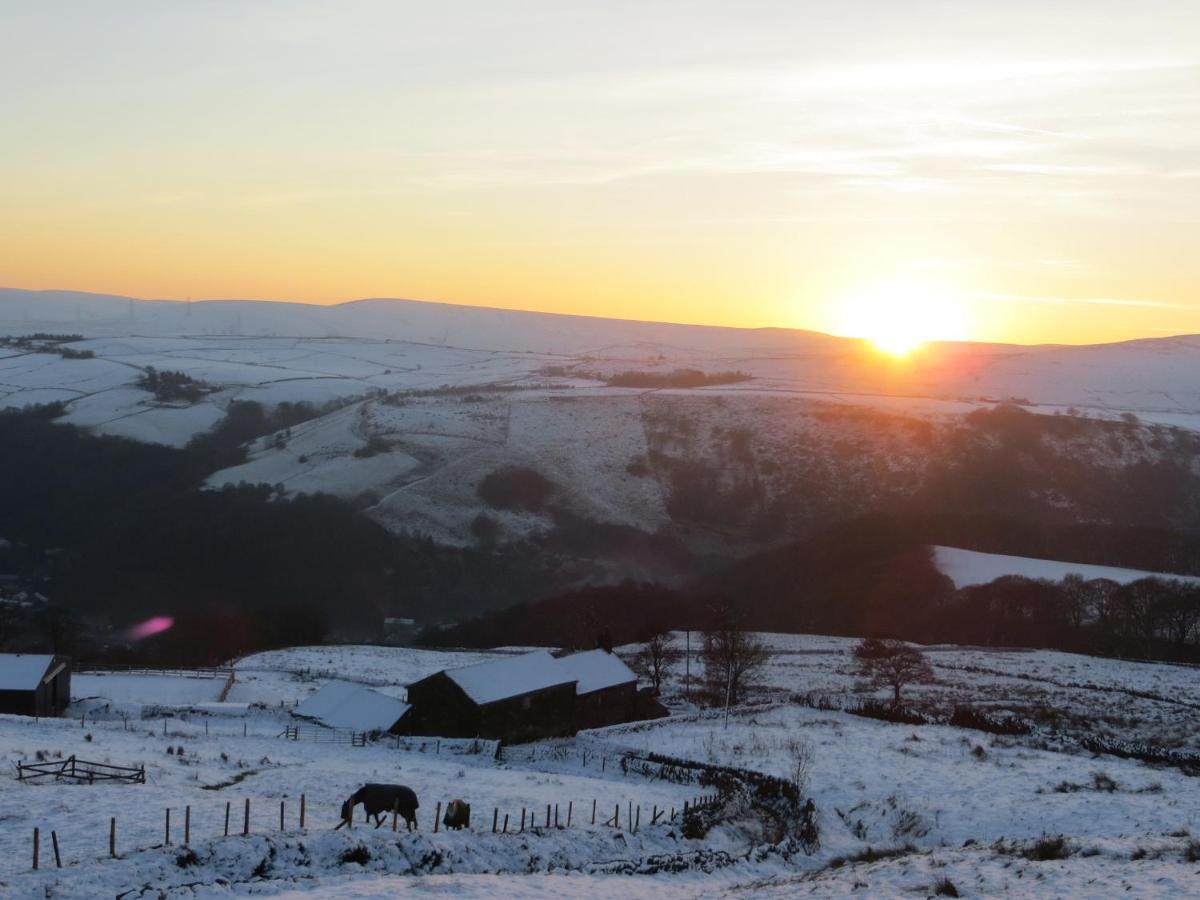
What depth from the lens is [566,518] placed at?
8644 cm

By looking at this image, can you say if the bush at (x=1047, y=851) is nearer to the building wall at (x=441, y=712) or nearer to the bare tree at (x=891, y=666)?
the building wall at (x=441, y=712)

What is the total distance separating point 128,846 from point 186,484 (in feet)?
276

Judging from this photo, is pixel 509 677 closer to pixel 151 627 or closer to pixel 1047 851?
pixel 1047 851

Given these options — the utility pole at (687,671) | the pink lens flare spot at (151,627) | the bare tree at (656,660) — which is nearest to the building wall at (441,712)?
the bare tree at (656,660)

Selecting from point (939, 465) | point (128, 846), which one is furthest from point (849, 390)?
point (128, 846)

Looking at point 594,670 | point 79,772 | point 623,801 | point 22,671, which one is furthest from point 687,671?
point 79,772

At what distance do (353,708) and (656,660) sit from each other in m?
14.3

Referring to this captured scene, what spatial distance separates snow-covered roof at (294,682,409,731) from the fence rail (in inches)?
585

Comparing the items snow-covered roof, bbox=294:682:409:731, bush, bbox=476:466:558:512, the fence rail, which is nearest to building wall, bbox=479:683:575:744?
snow-covered roof, bbox=294:682:409:731

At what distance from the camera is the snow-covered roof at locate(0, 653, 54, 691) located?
129 feet

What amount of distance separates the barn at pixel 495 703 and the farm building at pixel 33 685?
12.7 m

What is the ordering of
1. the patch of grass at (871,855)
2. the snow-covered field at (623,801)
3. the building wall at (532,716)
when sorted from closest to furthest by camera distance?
the snow-covered field at (623,801) < the patch of grass at (871,855) < the building wall at (532,716)

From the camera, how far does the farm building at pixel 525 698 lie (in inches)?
1549

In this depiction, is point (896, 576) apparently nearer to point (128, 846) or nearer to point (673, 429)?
→ point (673, 429)
